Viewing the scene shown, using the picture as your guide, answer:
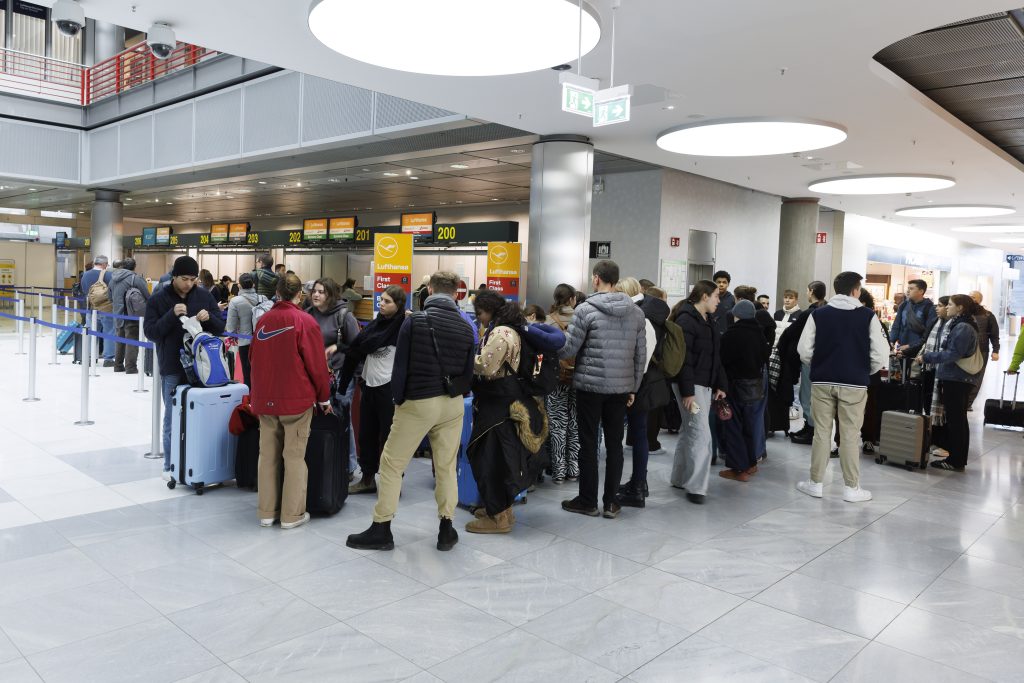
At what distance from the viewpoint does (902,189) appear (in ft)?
38.9

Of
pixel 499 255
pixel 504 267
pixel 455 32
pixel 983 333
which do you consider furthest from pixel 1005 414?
pixel 455 32

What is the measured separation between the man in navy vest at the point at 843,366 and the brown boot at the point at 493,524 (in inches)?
107

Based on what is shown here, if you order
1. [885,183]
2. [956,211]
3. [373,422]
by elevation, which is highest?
[956,211]

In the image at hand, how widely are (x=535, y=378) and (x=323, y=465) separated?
1.52 m

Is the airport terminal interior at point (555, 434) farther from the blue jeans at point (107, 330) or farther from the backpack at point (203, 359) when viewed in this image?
the blue jeans at point (107, 330)

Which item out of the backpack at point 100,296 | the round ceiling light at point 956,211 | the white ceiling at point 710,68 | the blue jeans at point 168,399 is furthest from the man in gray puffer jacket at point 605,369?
the round ceiling light at point 956,211

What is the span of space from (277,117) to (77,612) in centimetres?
980

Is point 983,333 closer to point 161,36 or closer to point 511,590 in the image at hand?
point 511,590

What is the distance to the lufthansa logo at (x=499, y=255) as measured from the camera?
33.2 feet

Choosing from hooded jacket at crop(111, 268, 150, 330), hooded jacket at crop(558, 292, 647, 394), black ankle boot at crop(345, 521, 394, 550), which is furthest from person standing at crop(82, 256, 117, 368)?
hooded jacket at crop(558, 292, 647, 394)

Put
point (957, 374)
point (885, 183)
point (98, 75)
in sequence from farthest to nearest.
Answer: point (98, 75)
point (885, 183)
point (957, 374)

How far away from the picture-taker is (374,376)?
4.96 m

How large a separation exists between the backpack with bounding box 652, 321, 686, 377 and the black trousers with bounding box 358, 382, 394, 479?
202cm

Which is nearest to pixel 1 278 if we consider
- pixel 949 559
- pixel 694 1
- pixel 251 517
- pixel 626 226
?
pixel 626 226
